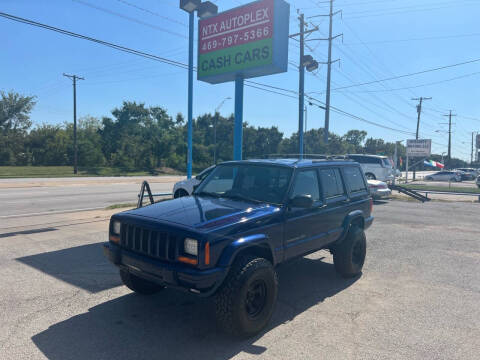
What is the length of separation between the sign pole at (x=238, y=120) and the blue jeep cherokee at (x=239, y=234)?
598 cm

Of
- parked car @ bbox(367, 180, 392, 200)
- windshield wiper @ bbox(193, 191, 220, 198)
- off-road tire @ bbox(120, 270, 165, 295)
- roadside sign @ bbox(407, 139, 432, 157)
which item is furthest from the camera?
roadside sign @ bbox(407, 139, 432, 157)

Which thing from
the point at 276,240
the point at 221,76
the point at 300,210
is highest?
the point at 221,76

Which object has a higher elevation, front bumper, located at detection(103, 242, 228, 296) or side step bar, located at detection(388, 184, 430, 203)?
front bumper, located at detection(103, 242, 228, 296)

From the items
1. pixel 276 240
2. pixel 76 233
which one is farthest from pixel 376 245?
pixel 76 233

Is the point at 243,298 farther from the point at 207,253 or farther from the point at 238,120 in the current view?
the point at 238,120

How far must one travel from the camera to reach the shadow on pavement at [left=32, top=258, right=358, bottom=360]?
3158mm

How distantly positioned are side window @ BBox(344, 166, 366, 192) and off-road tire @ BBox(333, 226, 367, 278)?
694 mm

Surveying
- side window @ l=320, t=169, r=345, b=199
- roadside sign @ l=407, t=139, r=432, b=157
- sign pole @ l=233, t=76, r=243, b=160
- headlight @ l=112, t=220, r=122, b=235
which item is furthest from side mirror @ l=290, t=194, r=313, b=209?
roadside sign @ l=407, t=139, r=432, b=157

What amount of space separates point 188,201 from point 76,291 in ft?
6.35

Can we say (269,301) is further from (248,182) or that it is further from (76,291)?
(76,291)

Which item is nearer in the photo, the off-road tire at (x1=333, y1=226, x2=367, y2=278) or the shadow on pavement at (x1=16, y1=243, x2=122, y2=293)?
the shadow on pavement at (x1=16, y1=243, x2=122, y2=293)

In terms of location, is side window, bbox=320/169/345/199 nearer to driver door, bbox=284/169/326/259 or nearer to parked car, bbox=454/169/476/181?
driver door, bbox=284/169/326/259

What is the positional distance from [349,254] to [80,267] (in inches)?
167

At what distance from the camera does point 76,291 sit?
14.9 feet
